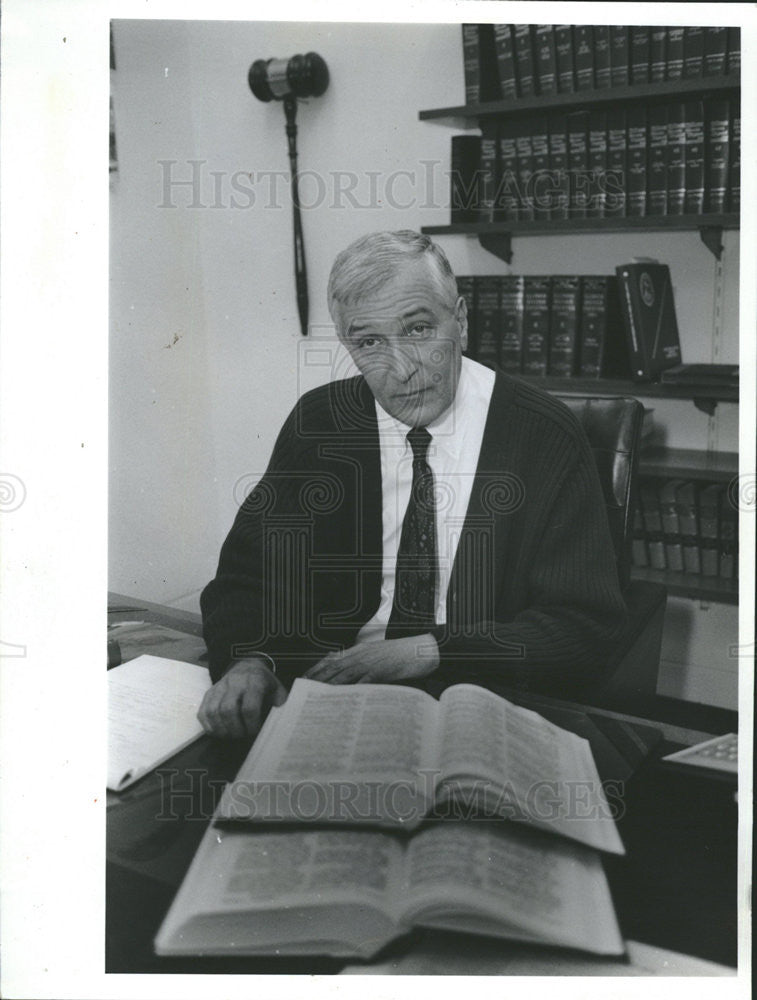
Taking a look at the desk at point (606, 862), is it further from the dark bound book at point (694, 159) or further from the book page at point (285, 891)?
the dark bound book at point (694, 159)

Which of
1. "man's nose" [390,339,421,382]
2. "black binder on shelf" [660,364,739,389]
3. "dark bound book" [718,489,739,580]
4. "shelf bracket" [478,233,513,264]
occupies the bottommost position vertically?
"dark bound book" [718,489,739,580]

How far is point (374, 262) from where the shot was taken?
1.16m

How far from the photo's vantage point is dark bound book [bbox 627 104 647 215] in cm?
123

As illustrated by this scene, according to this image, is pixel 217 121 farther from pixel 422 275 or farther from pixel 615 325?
pixel 615 325

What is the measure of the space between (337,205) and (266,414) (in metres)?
0.28

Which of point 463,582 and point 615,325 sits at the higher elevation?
point 615,325

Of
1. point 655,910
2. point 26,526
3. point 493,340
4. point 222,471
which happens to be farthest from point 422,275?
point 655,910

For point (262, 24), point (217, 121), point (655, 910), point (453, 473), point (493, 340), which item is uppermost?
point (262, 24)

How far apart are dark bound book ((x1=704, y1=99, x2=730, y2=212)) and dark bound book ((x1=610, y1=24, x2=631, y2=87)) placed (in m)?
0.11

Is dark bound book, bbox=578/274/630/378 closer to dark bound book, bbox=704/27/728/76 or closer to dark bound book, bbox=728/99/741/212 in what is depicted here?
dark bound book, bbox=728/99/741/212

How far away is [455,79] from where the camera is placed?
47.3 inches

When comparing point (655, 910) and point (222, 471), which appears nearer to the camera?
point (655, 910)

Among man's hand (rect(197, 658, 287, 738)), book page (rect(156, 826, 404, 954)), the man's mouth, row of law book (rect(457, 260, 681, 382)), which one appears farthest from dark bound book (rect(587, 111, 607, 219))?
book page (rect(156, 826, 404, 954))

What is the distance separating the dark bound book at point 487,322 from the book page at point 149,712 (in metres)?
0.55
